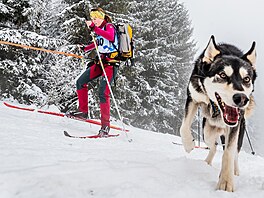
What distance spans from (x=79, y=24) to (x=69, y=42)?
98 cm

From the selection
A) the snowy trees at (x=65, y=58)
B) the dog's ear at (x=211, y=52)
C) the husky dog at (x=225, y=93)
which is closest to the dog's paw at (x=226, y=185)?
the husky dog at (x=225, y=93)

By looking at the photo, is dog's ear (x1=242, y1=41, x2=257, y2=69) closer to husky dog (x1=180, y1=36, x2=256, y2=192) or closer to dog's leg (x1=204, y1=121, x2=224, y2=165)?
husky dog (x1=180, y1=36, x2=256, y2=192)

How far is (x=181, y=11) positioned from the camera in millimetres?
25797

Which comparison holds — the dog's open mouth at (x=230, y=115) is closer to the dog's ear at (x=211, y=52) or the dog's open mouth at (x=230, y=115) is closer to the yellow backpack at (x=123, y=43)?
the dog's ear at (x=211, y=52)

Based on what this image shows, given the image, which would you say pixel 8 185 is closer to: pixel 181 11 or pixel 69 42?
pixel 69 42

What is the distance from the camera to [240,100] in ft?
7.70

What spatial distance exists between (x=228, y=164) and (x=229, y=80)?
737mm

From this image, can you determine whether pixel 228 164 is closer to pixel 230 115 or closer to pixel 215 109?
pixel 230 115

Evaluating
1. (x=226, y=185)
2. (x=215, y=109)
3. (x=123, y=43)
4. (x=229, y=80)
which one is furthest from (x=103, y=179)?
(x=123, y=43)

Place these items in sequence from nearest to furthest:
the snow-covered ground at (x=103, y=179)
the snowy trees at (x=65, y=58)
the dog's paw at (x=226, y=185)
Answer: the snow-covered ground at (x=103, y=179)
the dog's paw at (x=226, y=185)
the snowy trees at (x=65, y=58)

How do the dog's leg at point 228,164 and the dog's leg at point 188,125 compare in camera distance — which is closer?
the dog's leg at point 228,164

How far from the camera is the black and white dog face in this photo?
2443 millimetres

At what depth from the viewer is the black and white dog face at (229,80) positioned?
2.44m

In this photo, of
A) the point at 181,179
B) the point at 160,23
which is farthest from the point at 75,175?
the point at 160,23
